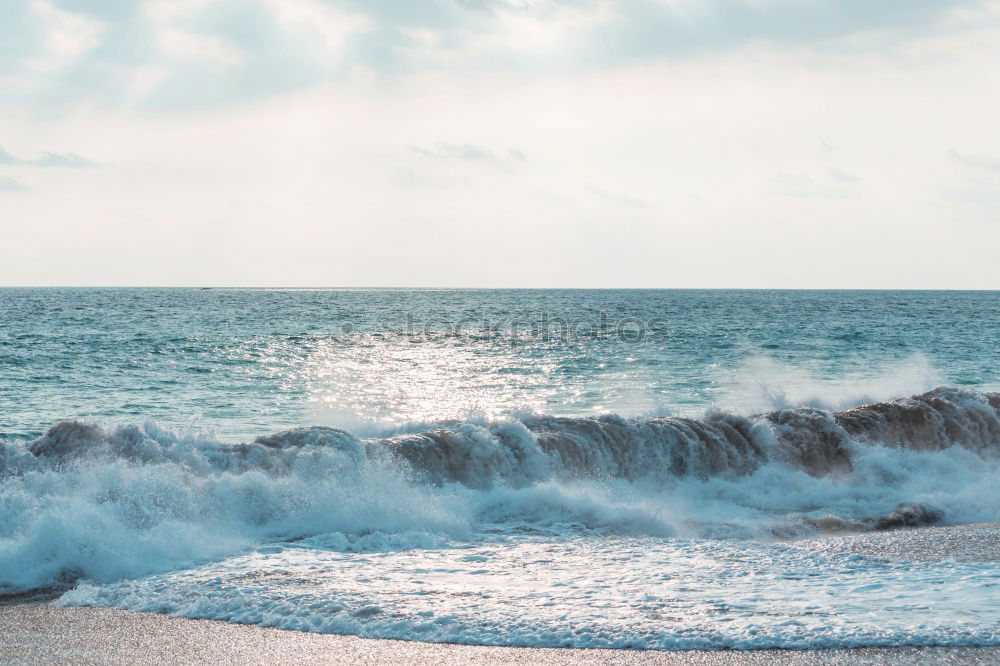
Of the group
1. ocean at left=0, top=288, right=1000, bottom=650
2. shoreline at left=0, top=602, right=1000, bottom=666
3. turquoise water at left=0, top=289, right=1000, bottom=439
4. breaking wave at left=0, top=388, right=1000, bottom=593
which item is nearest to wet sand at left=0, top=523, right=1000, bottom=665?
shoreline at left=0, top=602, right=1000, bottom=666

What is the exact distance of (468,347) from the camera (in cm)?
4462

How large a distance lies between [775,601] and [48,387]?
76.6 feet

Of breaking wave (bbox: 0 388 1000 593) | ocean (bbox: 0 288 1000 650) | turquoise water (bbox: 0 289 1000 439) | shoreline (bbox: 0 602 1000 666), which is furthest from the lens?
turquoise water (bbox: 0 289 1000 439)

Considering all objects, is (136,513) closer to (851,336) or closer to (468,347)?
(468,347)

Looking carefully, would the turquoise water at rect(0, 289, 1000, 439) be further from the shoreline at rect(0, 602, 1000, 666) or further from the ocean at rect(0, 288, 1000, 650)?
the shoreline at rect(0, 602, 1000, 666)

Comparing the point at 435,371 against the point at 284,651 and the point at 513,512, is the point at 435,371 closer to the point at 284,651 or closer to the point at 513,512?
the point at 513,512

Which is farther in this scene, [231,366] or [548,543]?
[231,366]

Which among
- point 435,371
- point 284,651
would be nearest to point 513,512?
point 284,651

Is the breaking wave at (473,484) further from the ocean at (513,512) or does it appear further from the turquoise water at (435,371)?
the turquoise water at (435,371)

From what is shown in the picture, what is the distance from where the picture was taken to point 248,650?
6488mm

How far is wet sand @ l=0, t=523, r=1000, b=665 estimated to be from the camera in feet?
20.1

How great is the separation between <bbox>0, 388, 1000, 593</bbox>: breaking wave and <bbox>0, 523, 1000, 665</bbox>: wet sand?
1354 mm

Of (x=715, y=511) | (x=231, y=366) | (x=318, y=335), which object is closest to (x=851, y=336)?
(x=318, y=335)

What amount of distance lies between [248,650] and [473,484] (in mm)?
6442
